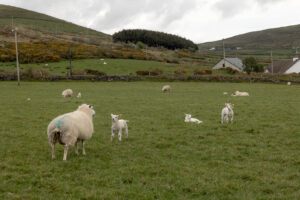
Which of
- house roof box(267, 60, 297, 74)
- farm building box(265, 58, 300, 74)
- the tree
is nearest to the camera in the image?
the tree

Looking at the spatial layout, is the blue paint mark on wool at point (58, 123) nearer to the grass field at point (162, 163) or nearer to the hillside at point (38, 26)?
the grass field at point (162, 163)

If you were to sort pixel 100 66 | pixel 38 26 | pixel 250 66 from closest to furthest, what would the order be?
pixel 100 66, pixel 250 66, pixel 38 26

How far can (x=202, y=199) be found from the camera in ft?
20.7

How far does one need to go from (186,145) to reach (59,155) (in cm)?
458

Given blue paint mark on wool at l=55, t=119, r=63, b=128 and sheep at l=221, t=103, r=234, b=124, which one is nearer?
blue paint mark on wool at l=55, t=119, r=63, b=128

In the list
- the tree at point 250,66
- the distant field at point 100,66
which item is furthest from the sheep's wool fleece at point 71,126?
the tree at point 250,66

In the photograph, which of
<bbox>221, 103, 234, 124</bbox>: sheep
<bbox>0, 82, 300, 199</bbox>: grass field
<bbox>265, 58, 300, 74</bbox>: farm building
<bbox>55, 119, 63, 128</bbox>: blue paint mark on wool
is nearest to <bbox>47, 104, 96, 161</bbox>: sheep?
<bbox>55, 119, 63, 128</bbox>: blue paint mark on wool

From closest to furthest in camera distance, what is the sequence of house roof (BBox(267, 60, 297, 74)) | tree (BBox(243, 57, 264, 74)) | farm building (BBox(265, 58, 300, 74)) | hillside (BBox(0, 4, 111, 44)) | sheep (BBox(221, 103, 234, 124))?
sheep (BBox(221, 103, 234, 124))
tree (BBox(243, 57, 264, 74))
farm building (BBox(265, 58, 300, 74))
house roof (BBox(267, 60, 297, 74))
hillside (BBox(0, 4, 111, 44))

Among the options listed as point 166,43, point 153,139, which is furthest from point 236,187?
point 166,43

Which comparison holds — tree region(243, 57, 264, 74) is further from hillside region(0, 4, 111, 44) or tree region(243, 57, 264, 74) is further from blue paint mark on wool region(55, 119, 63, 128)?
hillside region(0, 4, 111, 44)

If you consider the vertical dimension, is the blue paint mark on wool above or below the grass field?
above

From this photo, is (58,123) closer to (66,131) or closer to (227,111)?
(66,131)

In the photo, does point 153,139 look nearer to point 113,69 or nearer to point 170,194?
point 170,194

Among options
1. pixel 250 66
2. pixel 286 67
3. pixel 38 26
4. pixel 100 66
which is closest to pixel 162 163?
pixel 100 66
